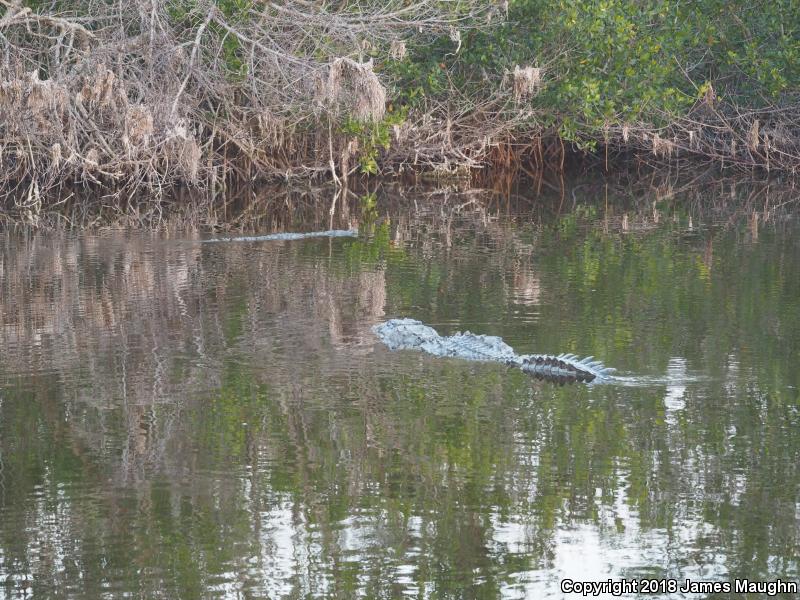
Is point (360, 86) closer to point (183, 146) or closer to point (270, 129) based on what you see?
point (183, 146)

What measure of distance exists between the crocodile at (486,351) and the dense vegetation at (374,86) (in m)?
6.84

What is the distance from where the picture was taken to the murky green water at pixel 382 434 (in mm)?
4680

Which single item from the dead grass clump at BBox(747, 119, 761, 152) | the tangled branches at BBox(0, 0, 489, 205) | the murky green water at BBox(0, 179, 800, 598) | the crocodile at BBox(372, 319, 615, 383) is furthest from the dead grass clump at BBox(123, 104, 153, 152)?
the dead grass clump at BBox(747, 119, 761, 152)

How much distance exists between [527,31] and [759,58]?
12.2 ft

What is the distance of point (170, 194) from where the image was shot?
18062 millimetres

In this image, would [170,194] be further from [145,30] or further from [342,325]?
[342,325]

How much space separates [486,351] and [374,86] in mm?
7418

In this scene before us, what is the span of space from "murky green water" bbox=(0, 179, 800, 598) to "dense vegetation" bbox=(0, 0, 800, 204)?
17.4 feet

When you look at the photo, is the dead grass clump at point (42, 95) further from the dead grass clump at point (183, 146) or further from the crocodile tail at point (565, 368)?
the crocodile tail at point (565, 368)

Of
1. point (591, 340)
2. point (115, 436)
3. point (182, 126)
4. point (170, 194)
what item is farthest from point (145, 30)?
point (115, 436)

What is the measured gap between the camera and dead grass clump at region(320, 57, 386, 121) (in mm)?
14438

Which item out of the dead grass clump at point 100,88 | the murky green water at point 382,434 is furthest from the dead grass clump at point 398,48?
the murky green water at point 382,434

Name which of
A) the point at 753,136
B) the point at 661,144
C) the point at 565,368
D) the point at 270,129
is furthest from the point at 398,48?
the point at 565,368

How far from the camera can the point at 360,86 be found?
1453 centimetres
